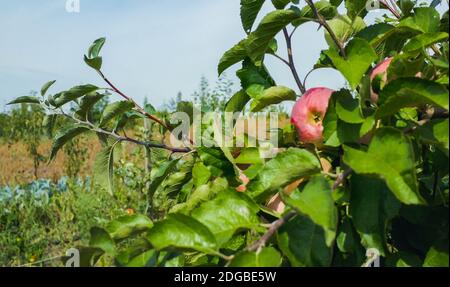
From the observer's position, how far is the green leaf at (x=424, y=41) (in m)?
0.80

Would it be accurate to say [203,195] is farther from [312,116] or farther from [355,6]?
[355,6]

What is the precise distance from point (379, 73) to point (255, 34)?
241 millimetres

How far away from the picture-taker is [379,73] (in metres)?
0.85

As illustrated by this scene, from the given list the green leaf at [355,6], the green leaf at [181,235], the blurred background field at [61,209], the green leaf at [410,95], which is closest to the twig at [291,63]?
the green leaf at [355,6]

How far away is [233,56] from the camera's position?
1.15m

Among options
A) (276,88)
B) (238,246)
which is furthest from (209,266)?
(276,88)

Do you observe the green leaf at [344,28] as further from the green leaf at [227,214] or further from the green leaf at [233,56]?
the green leaf at [227,214]

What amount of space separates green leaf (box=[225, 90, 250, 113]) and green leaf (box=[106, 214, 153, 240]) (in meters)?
0.44

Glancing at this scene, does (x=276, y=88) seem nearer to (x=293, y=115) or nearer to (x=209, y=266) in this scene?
(x=293, y=115)

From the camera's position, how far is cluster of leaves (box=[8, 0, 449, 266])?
668 millimetres

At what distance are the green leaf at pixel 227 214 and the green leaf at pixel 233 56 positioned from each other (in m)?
0.41

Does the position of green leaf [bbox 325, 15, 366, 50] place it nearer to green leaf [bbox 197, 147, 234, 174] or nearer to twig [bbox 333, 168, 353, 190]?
green leaf [bbox 197, 147, 234, 174]

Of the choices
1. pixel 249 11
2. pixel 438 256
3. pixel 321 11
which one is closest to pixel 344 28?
pixel 321 11
